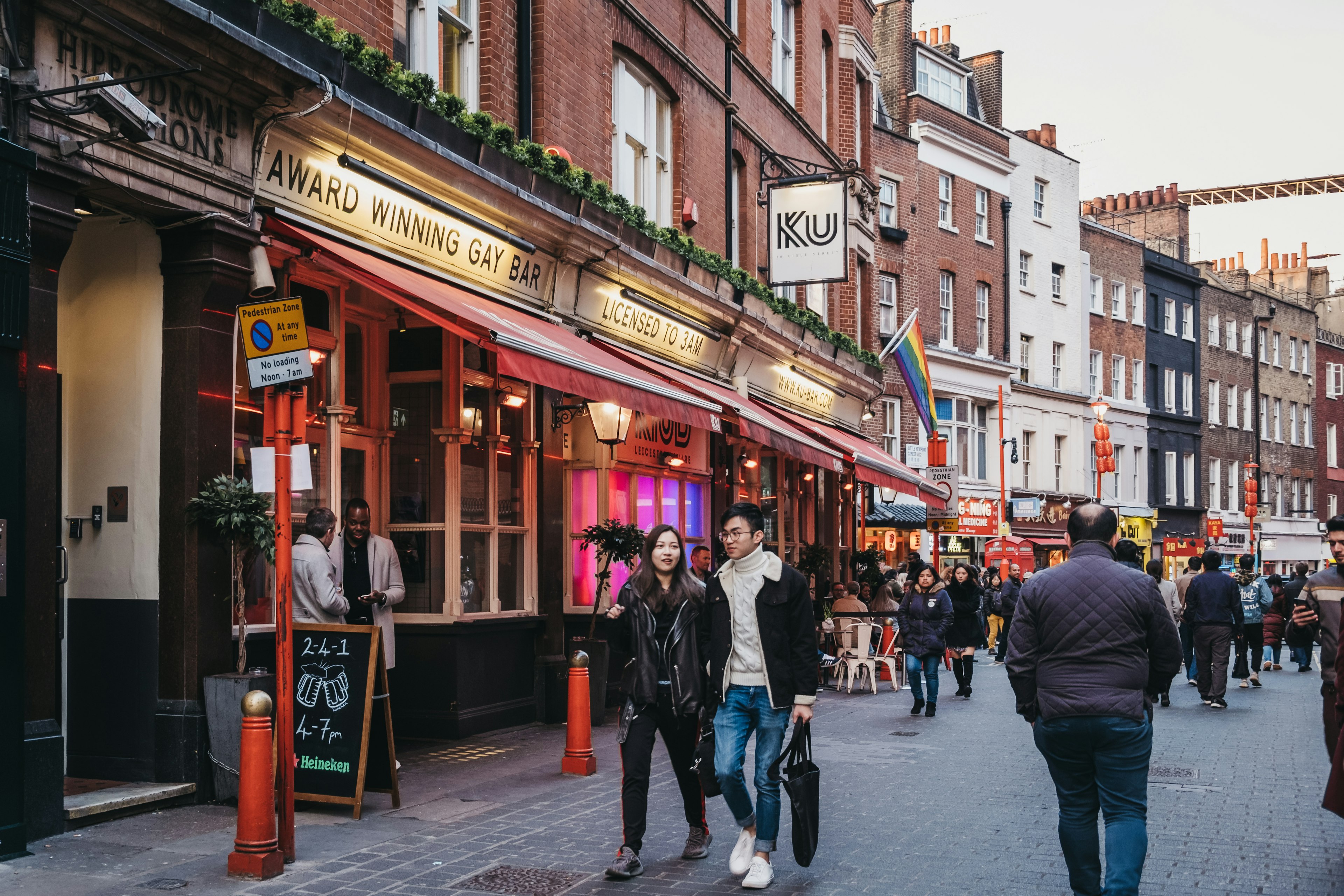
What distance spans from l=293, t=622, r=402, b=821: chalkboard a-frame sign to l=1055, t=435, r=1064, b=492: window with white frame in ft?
118

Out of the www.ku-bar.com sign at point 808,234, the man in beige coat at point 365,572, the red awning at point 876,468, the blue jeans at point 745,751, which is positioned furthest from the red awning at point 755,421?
the blue jeans at point 745,751

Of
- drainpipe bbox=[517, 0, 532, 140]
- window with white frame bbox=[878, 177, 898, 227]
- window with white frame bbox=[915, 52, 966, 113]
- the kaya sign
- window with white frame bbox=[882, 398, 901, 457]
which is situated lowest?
window with white frame bbox=[882, 398, 901, 457]

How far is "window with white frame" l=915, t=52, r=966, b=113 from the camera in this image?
38094 millimetres

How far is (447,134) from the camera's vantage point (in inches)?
425

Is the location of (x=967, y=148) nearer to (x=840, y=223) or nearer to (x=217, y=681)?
(x=840, y=223)

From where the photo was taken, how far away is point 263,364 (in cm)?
684

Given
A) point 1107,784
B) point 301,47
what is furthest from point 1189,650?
point 301,47

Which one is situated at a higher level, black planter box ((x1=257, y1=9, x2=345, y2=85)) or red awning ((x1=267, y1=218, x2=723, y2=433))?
black planter box ((x1=257, y1=9, x2=345, y2=85))

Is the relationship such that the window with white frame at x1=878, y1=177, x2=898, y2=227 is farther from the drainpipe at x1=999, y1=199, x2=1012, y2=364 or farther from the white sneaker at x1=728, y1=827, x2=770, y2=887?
the white sneaker at x1=728, y1=827, x2=770, y2=887

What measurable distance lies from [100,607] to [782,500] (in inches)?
606

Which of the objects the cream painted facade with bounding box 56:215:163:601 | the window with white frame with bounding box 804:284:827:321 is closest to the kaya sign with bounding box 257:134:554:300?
the cream painted facade with bounding box 56:215:163:601

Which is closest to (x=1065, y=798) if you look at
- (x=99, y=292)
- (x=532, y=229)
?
(x=99, y=292)

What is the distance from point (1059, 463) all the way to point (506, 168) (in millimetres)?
33342

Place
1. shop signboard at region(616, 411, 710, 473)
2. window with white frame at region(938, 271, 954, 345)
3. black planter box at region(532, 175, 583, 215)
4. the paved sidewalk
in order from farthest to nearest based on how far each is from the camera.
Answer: window with white frame at region(938, 271, 954, 345) < shop signboard at region(616, 411, 710, 473) < black planter box at region(532, 175, 583, 215) < the paved sidewalk
